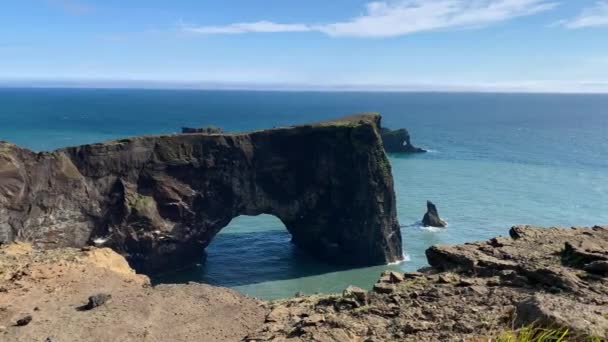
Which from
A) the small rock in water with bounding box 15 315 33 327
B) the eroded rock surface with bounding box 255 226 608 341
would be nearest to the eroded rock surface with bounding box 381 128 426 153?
the eroded rock surface with bounding box 255 226 608 341

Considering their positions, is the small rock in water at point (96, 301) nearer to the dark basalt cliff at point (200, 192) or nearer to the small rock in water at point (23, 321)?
the small rock in water at point (23, 321)

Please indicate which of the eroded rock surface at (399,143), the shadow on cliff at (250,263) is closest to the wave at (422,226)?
the shadow on cliff at (250,263)

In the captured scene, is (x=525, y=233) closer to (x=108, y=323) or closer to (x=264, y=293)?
(x=108, y=323)

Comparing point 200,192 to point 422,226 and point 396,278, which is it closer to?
point 422,226

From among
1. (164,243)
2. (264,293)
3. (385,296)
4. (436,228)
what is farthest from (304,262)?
(385,296)

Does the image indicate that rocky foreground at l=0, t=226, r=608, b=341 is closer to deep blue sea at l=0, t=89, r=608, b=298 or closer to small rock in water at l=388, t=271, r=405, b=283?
small rock in water at l=388, t=271, r=405, b=283

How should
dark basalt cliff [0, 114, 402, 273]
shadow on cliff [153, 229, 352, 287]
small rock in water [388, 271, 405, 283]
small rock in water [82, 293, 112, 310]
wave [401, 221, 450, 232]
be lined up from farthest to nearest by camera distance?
wave [401, 221, 450, 232] → shadow on cliff [153, 229, 352, 287] → dark basalt cliff [0, 114, 402, 273] → small rock in water [82, 293, 112, 310] → small rock in water [388, 271, 405, 283]

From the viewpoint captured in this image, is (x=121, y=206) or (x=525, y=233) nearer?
(x=525, y=233)
